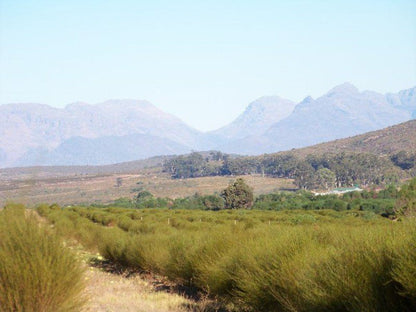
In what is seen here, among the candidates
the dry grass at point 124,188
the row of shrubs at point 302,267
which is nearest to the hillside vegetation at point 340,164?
the dry grass at point 124,188

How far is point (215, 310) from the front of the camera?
9.23 metres

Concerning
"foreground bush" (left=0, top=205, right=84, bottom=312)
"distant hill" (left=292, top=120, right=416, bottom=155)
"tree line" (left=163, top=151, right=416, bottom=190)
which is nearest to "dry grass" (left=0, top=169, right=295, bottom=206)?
"tree line" (left=163, top=151, right=416, bottom=190)

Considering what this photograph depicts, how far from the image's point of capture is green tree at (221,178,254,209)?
65.3 metres

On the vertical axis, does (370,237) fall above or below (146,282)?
above

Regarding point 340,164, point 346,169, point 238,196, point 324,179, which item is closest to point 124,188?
point 324,179

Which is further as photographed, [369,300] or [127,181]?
[127,181]

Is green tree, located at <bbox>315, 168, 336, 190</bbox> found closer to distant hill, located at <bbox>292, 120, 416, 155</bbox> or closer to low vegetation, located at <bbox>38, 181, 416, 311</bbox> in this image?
distant hill, located at <bbox>292, 120, 416, 155</bbox>

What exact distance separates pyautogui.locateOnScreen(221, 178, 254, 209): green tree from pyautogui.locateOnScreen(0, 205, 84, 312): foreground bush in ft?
192

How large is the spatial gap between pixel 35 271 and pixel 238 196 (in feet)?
196

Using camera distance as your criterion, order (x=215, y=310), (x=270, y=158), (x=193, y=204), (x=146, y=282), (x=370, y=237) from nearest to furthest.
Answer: (x=370, y=237) → (x=215, y=310) → (x=146, y=282) → (x=193, y=204) → (x=270, y=158)

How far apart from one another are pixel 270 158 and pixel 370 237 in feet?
422

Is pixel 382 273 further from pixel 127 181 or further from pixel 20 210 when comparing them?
pixel 127 181

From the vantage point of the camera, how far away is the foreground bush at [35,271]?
21.0ft

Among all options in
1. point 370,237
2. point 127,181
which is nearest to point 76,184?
point 127,181
